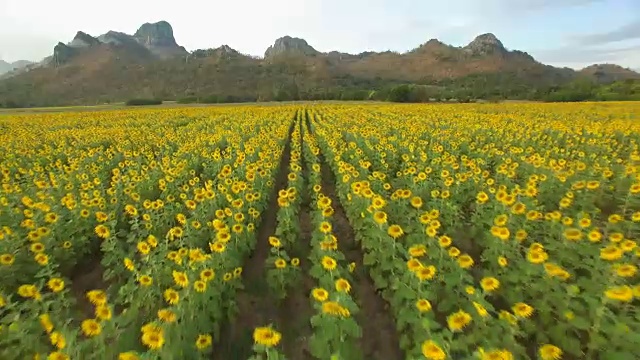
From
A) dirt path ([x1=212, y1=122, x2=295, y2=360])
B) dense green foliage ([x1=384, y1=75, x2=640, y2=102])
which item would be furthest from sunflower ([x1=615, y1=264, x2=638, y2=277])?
dense green foliage ([x1=384, y1=75, x2=640, y2=102])

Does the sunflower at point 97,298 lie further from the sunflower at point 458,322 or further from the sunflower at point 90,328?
the sunflower at point 458,322

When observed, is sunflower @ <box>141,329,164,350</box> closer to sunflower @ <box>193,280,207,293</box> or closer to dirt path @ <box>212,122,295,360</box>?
sunflower @ <box>193,280,207,293</box>

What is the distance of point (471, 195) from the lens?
7812mm

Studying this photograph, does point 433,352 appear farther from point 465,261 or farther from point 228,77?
point 228,77

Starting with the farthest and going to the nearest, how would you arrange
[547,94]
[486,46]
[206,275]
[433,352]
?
[486,46] < [547,94] < [206,275] < [433,352]

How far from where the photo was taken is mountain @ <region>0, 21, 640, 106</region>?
8025 centimetres

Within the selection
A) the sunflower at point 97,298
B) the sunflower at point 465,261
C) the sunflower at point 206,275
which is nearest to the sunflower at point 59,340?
Answer: the sunflower at point 97,298

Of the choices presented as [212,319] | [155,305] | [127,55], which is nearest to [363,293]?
[212,319]

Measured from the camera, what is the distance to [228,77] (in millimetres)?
102000

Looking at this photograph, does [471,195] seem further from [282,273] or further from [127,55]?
[127,55]

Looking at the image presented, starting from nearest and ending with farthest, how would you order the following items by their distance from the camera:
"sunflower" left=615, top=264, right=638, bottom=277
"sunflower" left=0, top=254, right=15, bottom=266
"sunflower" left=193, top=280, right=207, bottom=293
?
1. "sunflower" left=615, top=264, right=638, bottom=277
2. "sunflower" left=193, top=280, right=207, bottom=293
3. "sunflower" left=0, top=254, right=15, bottom=266

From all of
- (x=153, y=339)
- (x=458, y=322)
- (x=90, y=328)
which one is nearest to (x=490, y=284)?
(x=458, y=322)

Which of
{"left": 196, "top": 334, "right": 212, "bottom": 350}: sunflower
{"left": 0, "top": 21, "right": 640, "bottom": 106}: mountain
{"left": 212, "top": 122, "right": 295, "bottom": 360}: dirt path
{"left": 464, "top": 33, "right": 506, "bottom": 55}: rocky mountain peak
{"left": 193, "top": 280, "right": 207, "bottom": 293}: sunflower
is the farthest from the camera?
Answer: {"left": 464, "top": 33, "right": 506, "bottom": 55}: rocky mountain peak

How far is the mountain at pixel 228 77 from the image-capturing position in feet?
263
